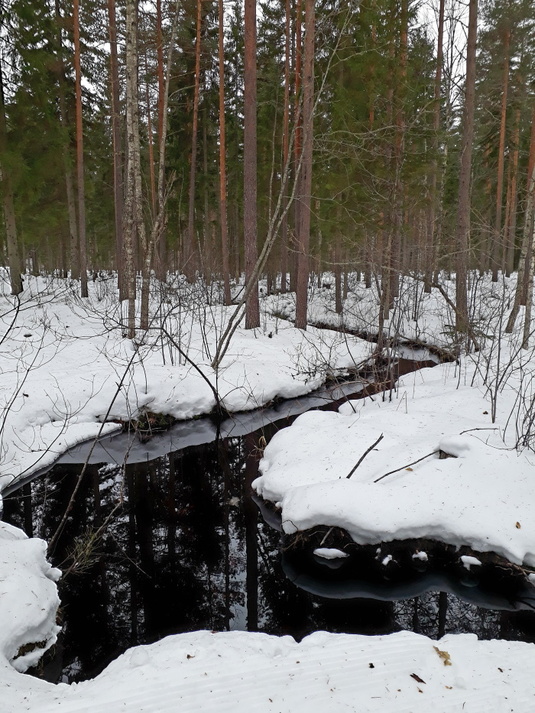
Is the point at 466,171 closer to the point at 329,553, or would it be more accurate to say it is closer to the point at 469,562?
the point at 469,562

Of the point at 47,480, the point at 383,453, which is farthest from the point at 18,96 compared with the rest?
the point at 383,453

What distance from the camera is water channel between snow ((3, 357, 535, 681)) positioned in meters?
3.90

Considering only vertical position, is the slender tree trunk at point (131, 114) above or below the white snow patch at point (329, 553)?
above

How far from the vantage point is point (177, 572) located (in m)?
4.70

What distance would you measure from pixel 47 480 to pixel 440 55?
21.3 metres

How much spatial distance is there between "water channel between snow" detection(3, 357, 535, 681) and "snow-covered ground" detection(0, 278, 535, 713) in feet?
1.40

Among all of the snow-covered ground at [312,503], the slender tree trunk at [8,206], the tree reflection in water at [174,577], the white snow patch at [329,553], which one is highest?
the slender tree trunk at [8,206]

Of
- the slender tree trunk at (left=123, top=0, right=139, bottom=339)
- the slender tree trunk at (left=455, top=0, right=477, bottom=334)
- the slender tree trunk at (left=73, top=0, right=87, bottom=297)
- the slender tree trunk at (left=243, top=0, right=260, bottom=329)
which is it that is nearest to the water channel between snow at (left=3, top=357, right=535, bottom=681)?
the slender tree trunk at (left=123, top=0, right=139, bottom=339)

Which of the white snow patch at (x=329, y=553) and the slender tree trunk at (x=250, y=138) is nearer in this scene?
the white snow patch at (x=329, y=553)

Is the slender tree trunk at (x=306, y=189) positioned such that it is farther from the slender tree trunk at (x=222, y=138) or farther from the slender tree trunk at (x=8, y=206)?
the slender tree trunk at (x=8, y=206)

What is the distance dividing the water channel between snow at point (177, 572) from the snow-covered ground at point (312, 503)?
0.43 meters

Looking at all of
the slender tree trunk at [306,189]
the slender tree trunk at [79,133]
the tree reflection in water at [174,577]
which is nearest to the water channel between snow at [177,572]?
the tree reflection in water at [174,577]

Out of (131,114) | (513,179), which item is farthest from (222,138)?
(513,179)

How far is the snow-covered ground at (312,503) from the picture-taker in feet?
8.05
